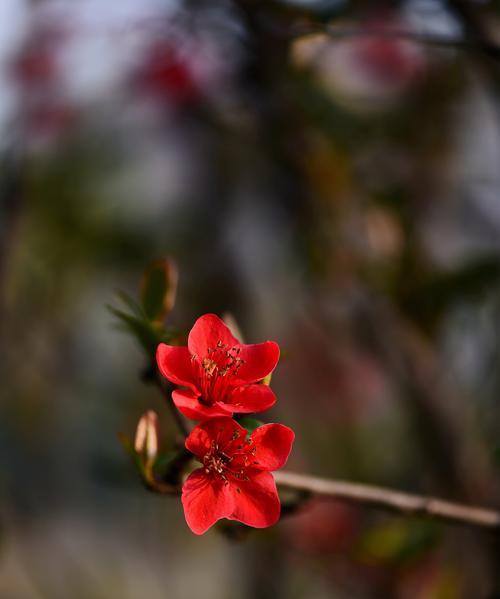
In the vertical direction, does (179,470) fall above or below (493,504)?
above

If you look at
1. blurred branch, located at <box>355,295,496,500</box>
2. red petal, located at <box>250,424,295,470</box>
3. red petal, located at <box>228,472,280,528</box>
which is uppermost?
red petal, located at <box>250,424,295,470</box>

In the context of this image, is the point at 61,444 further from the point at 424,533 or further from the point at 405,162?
the point at 424,533

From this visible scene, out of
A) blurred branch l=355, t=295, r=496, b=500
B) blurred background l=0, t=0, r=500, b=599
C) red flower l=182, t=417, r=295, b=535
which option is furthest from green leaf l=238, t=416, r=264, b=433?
blurred branch l=355, t=295, r=496, b=500

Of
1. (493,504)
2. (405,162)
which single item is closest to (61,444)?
(405,162)

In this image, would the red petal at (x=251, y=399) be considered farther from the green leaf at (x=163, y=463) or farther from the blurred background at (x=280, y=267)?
the blurred background at (x=280, y=267)

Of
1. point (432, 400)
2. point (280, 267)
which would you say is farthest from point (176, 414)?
point (280, 267)

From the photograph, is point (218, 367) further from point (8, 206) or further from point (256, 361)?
point (8, 206)

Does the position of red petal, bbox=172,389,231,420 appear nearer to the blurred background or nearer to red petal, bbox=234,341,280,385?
red petal, bbox=234,341,280,385
